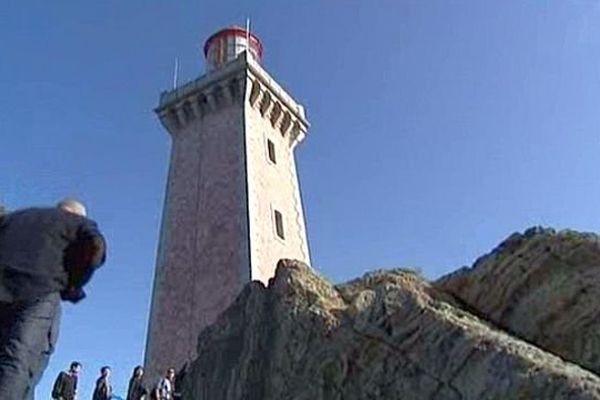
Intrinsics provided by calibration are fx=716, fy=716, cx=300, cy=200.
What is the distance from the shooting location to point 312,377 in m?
10.8

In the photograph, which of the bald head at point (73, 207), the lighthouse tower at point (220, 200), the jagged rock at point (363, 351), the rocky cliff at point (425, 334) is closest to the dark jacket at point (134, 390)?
the jagged rock at point (363, 351)

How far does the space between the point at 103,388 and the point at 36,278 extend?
1157 centimetres

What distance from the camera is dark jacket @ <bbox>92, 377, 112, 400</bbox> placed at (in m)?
14.0

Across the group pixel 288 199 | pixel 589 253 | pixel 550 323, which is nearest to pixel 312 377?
pixel 550 323

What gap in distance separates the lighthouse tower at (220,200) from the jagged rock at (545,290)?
1264 cm

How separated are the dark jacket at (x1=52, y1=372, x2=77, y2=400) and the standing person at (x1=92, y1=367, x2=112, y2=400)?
0.93 metres

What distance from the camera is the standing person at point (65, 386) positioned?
42.4 feet

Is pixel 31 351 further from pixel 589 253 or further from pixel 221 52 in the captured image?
pixel 221 52

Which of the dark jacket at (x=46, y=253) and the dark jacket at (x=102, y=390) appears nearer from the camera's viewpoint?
the dark jacket at (x=46, y=253)

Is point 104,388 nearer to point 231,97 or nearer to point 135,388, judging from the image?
point 135,388

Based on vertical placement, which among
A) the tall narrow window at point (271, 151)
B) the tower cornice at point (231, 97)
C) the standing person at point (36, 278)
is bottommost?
the standing person at point (36, 278)

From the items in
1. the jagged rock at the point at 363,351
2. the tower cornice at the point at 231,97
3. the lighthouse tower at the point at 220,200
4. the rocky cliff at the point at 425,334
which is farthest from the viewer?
the tower cornice at the point at 231,97

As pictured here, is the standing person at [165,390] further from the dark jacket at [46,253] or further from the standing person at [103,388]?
the dark jacket at [46,253]

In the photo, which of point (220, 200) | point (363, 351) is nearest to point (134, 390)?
point (363, 351)
